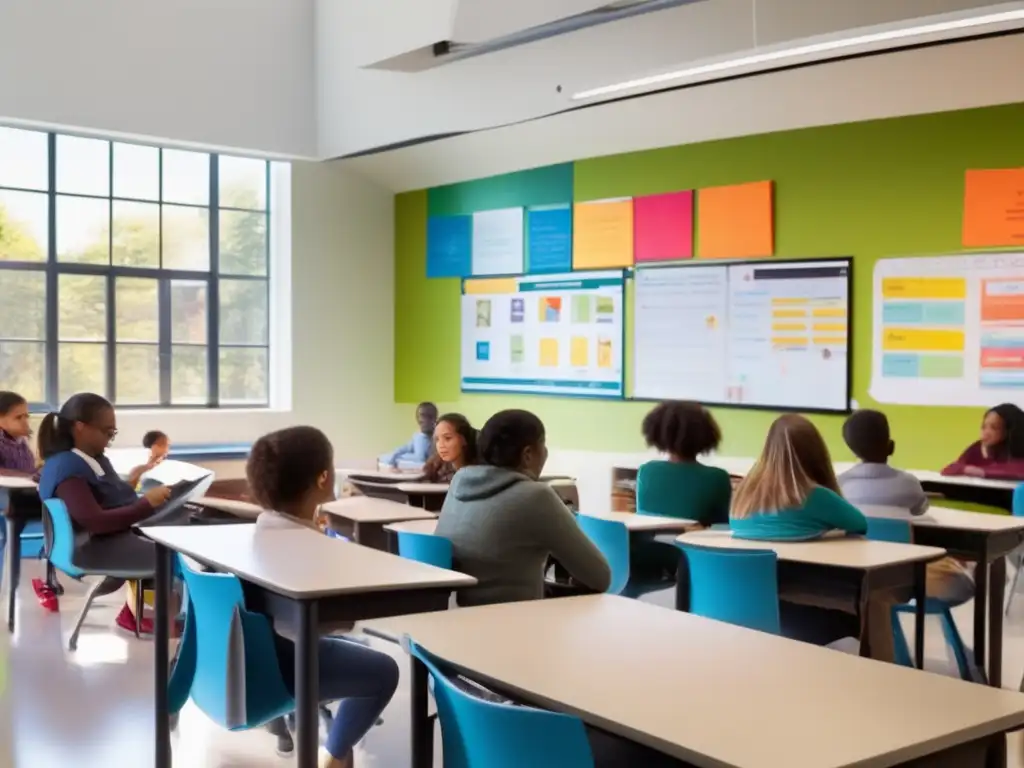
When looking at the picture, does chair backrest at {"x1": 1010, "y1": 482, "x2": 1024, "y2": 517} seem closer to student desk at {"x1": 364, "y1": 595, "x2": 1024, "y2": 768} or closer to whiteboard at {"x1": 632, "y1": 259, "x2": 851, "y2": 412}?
whiteboard at {"x1": 632, "y1": 259, "x2": 851, "y2": 412}

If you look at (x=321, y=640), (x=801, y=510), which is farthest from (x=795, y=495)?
(x=321, y=640)

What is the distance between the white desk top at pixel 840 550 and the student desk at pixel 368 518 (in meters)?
1.26

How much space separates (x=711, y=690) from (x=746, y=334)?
557cm

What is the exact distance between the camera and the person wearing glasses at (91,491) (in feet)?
15.6

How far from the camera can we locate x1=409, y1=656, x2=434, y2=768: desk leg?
2.27m

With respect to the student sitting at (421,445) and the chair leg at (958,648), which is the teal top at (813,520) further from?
the student sitting at (421,445)

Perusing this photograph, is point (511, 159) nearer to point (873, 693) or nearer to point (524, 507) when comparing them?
point (524, 507)

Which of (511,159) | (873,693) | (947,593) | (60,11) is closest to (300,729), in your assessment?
(873,693)

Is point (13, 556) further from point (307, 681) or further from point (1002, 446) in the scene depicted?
point (1002, 446)

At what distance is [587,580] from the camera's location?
296 cm

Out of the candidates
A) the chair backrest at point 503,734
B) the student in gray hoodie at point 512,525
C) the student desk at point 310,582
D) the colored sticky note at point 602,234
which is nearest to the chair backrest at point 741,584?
the student in gray hoodie at point 512,525

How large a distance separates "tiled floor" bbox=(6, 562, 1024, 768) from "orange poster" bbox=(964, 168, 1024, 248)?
213 centimetres

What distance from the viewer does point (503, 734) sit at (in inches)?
68.1

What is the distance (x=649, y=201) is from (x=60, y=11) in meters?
4.58
